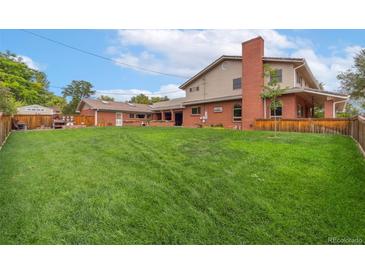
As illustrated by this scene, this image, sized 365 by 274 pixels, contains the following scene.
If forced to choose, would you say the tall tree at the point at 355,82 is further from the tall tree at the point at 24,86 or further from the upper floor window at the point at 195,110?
the tall tree at the point at 24,86

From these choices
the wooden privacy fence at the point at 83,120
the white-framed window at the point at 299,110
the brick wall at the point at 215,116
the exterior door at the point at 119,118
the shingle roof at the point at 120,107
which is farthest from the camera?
the exterior door at the point at 119,118

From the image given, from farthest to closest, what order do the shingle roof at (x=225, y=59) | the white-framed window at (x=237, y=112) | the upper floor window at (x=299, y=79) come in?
the white-framed window at (x=237, y=112) < the upper floor window at (x=299, y=79) < the shingle roof at (x=225, y=59)

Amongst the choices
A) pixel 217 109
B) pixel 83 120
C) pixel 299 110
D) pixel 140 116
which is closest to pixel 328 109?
pixel 299 110

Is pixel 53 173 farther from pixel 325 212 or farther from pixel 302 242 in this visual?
pixel 325 212

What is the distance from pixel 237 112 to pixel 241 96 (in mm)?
964

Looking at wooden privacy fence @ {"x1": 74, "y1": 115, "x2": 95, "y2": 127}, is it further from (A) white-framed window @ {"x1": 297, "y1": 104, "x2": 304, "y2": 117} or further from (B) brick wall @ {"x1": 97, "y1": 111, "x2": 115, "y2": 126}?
(A) white-framed window @ {"x1": 297, "y1": 104, "x2": 304, "y2": 117}

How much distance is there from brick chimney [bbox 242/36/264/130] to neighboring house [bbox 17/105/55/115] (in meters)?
9.91

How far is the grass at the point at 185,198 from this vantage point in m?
2.33

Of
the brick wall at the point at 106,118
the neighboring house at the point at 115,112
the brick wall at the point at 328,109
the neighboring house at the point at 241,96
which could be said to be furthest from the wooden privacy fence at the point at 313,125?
the brick wall at the point at 106,118

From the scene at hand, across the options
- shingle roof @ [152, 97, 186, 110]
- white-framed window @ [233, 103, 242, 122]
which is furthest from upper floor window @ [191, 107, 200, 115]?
white-framed window @ [233, 103, 242, 122]

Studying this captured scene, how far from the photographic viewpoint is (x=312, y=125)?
26.7 feet

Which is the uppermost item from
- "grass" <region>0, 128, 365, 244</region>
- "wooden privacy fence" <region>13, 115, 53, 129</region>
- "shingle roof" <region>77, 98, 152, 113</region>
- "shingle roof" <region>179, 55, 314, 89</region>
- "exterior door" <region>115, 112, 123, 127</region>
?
"shingle roof" <region>179, 55, 314, 89</region>

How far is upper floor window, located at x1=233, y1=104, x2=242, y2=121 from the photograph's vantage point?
40.1 feet

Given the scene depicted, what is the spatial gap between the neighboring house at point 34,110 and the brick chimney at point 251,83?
991cm
